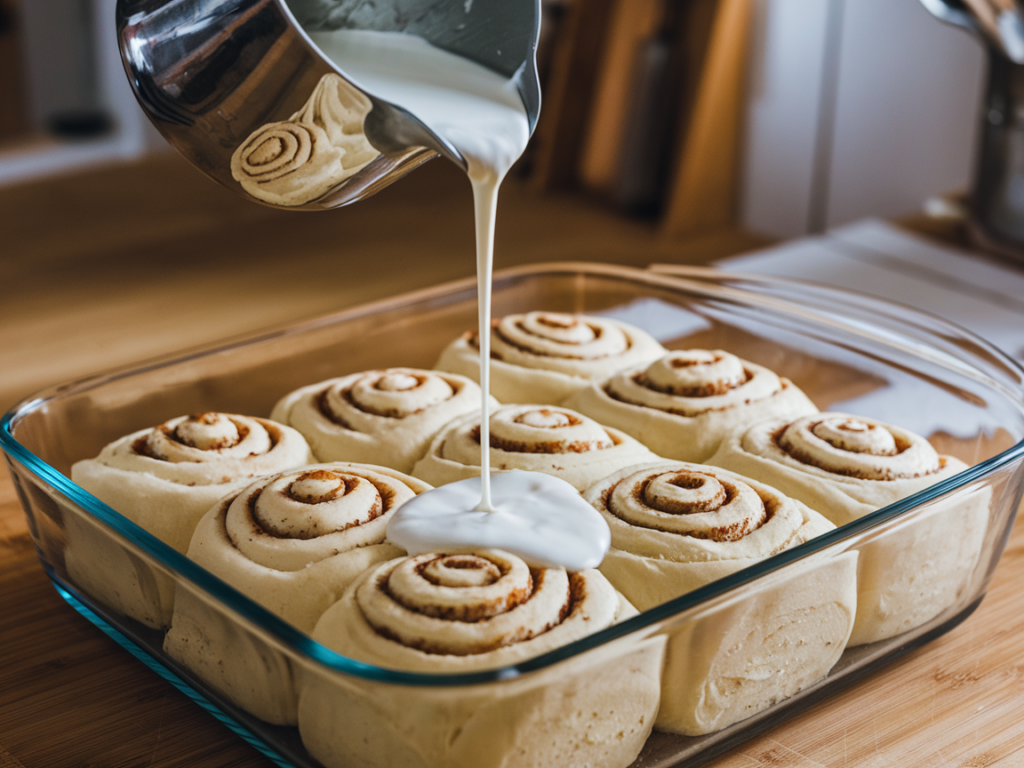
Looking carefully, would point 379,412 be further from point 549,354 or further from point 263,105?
point 263,105

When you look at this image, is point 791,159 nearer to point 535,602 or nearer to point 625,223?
point 625,223

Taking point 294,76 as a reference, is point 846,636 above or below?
below

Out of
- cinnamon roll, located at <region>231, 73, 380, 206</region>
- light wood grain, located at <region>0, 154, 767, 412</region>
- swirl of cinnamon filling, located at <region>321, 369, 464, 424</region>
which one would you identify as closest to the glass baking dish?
swirl of cinnamon filling, located at <region>321, 369, 464, 424</region>

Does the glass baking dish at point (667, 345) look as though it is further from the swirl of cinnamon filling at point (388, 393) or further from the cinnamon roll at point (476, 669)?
the swirl of cinnamon filling at point (388, 393)

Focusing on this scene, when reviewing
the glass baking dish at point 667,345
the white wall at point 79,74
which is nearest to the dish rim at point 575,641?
the glass baking dish at point 667,345

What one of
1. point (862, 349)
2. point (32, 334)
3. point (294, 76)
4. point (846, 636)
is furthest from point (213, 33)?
point (32, 334)
